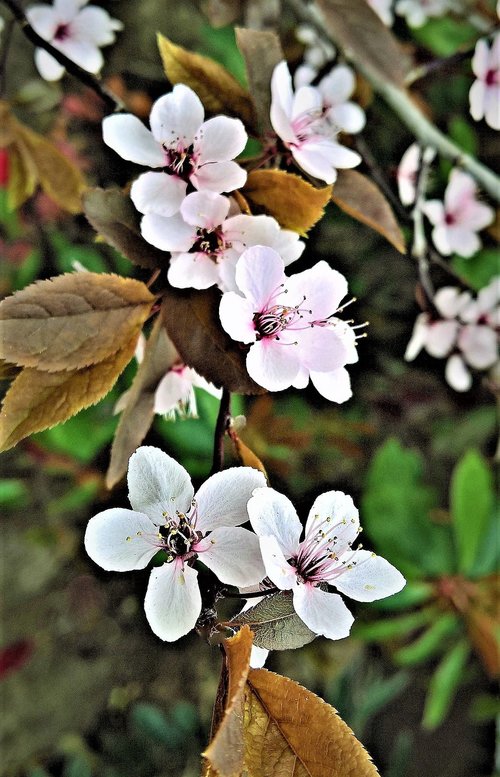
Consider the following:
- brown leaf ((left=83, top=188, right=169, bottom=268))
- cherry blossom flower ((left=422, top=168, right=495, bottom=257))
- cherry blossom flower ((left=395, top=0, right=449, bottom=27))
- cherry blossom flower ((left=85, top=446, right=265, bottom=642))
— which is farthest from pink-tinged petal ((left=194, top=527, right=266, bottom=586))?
cherry blossom flower ((left=395, top=0, right=449, bottom=27))

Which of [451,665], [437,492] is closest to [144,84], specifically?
[437,492]

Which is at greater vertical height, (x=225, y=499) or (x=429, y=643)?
(x=225, y=499)

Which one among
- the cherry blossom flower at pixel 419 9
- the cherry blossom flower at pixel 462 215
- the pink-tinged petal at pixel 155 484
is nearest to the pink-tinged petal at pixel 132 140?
the pink-tinged petal at pixel 155 484

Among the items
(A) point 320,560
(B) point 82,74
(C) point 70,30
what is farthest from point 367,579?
(C) point 70,30

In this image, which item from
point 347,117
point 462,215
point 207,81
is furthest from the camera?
point 462,215

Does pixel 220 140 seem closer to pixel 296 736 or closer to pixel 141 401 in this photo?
pixel 141 401

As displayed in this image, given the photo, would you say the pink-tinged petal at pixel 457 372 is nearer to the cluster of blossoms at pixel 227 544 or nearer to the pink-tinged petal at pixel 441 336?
the pink-tinged petal at pixel 441 336

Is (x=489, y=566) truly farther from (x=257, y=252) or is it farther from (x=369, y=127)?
(x=257, y=252)
